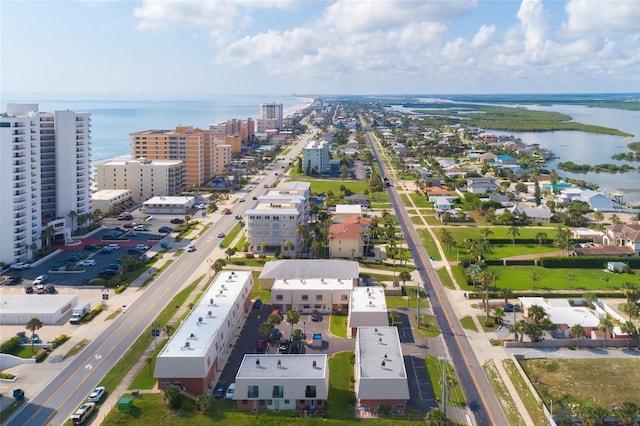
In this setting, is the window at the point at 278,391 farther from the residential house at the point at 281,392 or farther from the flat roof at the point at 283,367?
the flat roof at the point at 283,367

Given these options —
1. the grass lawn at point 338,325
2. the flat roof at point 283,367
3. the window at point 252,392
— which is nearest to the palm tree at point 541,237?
the grass lawn at point 338,325

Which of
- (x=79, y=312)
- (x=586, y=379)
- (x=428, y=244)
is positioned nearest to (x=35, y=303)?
(x=79, y=312)

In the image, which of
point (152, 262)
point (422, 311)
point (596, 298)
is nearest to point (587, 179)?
point (596, 298)

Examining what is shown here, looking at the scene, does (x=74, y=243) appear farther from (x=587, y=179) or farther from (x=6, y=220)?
(x=587, y=179)

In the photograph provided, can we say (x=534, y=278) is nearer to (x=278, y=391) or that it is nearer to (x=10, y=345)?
(x=278, y=391)

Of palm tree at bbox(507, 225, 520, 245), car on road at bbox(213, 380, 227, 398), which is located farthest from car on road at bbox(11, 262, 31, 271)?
palm tree at bbox(507, 225, 520, 245)
